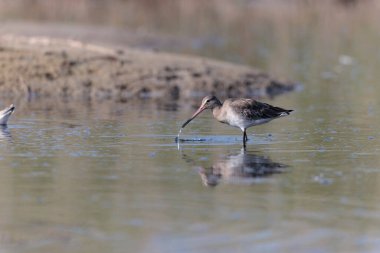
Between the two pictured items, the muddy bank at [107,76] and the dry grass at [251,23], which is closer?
the muddy bank at [107,76]

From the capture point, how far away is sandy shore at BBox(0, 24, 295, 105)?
20.7 m

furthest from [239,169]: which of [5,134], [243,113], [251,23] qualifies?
[251,23]

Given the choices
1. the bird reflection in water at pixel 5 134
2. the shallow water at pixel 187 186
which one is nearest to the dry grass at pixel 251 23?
the shallow water at pixel 187 186

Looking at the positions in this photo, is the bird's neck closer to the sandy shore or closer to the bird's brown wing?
the bird's brown wing

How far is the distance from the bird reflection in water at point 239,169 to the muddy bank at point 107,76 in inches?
313

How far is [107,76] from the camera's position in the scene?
21188 mm

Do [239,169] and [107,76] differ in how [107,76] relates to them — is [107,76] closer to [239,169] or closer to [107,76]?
Result: [107,76]

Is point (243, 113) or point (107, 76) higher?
point (107, 76)

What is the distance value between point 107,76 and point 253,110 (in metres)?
7.76

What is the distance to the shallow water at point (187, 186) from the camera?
27.0ft

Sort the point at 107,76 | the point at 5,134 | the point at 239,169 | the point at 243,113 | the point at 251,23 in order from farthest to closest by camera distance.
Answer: the point at 251,23 → the point at 107,76 → the point at 5,134 → the point at 243,113 → the point at 239,169

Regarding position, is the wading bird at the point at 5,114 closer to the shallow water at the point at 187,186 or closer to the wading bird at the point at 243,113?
the shallow water at the point at 187,186

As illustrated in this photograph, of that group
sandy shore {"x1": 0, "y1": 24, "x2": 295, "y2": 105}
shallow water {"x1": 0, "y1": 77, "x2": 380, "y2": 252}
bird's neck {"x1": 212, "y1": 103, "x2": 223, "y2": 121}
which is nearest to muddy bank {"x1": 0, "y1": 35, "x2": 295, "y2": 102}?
sandy shore {"x1": 0, "y1": 24, "x2": 295, "y2": 105}

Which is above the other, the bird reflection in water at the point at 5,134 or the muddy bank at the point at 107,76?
the muddy bank at the point at 107,76
